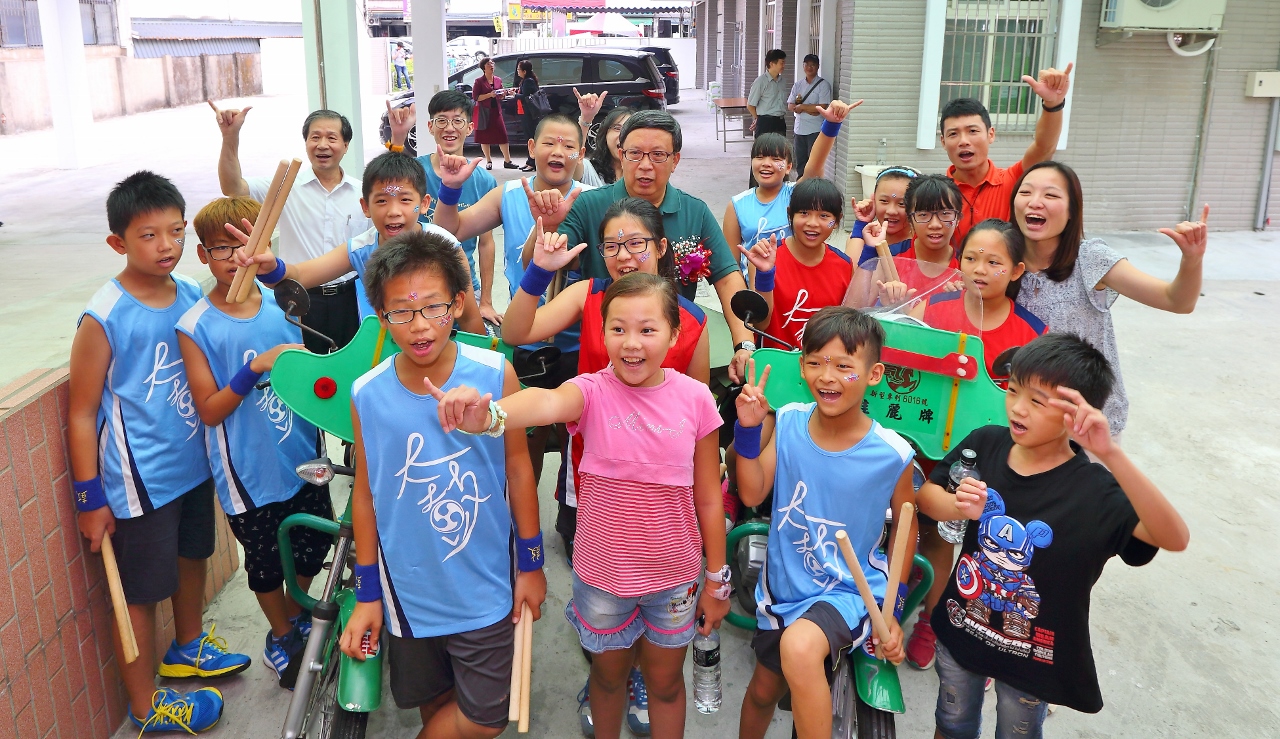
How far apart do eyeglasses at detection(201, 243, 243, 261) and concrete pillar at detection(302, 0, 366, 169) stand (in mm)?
6434

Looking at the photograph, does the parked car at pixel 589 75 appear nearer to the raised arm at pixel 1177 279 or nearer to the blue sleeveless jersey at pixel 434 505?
the raised arm at pixel 1177 279

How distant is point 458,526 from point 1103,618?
2513 millimetres

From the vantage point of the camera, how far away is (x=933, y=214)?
3.30 metres

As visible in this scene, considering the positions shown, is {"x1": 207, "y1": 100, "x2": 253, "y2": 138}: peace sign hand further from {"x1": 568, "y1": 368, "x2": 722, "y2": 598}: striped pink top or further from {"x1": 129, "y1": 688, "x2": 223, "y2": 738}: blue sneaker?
{"x1": 568, "y1": 368, "x2": 722, "y2": 598}: striped pink top

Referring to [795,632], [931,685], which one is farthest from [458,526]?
[931,685]

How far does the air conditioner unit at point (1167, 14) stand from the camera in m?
8.59

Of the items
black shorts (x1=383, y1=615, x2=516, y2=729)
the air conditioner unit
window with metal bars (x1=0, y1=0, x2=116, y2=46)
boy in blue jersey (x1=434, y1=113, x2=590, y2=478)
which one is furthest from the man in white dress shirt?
window with metal bars (x1=0, y1=0, x2=116, y2=46)

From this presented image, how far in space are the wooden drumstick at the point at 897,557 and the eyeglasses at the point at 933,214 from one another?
1419 mm

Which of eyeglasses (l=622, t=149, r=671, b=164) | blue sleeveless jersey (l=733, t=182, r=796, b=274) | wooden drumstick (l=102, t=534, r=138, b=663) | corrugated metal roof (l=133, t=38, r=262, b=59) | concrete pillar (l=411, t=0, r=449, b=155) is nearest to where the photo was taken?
wooden drumstick (l=102, t=534, r=138, b=663)

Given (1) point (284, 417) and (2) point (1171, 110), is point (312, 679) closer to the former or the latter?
(1) point (284, 417)

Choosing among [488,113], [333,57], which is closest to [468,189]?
[333,57]

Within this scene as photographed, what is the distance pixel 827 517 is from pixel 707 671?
20.5 inches

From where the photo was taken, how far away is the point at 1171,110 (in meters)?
9.32

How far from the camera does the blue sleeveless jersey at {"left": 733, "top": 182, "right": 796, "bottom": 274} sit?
4.20m
